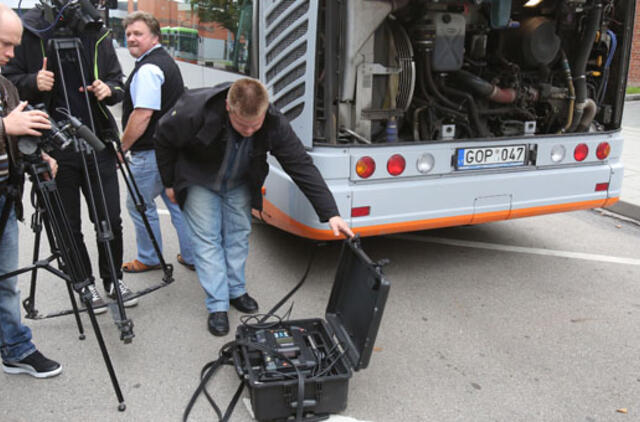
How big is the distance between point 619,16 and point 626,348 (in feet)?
8.66

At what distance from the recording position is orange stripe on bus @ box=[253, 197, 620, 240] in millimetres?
3859

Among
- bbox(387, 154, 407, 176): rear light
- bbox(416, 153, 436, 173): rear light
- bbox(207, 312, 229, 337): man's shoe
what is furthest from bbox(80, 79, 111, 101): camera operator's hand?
bbox(416, 153, 436, 173): rear light

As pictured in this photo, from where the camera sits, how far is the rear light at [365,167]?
3764 mm

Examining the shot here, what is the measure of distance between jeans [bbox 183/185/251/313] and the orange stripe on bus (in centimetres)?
39

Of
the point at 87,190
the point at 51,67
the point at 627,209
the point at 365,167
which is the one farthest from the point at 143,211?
the point at 627,209

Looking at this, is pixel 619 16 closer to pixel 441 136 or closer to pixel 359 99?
pixel 441 136

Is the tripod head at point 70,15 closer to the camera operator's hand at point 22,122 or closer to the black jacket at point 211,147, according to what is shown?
the black jacket at point 211,147

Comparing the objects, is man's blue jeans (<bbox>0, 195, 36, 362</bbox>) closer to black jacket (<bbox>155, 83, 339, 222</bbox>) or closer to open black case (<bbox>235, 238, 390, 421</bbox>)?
black jacket (<bbox>155, 83, 339, 222</bbox>)

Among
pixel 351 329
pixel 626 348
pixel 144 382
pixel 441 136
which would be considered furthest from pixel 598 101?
pixel 144 382

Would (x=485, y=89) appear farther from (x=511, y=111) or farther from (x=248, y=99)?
(x=248, y=99)

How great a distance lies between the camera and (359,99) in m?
4.14

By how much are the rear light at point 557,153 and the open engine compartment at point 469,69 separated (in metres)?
0.42

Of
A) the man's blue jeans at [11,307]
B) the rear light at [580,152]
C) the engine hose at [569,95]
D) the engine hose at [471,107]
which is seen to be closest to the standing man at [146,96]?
the man's blue jeans at [11,307]

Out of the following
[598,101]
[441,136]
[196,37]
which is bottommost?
[441,136]
